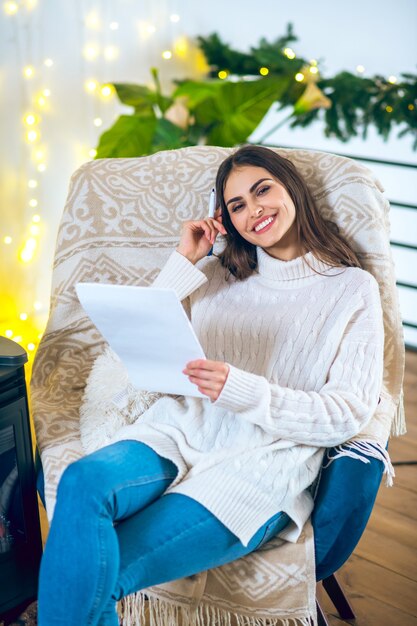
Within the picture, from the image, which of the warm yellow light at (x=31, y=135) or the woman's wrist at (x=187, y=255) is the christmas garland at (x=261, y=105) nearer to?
A: the warm yellow light at (x=31, y=135)

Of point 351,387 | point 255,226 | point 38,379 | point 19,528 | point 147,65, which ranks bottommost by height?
point 19,528

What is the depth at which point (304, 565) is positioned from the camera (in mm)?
1267

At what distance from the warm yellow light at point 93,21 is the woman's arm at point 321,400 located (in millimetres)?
1992

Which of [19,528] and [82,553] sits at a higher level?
[82,553]

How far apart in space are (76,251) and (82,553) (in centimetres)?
84

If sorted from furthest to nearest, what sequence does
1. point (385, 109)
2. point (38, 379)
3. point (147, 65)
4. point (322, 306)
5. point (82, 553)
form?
point (147, 65), point (385, 109), point (38, 379), point (322, 306), point (82, 553)

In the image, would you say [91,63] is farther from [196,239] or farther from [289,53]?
[196,239]

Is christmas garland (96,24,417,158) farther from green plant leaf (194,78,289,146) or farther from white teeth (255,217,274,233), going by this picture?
white teeth (255,217,274,233)

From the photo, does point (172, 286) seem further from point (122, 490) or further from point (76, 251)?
point (122, 490)

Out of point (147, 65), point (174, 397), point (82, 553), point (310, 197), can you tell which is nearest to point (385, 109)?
point (147, 65)

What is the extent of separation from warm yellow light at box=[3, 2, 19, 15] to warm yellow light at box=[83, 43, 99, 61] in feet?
1.21

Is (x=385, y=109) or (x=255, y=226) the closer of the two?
(x=255, y=226)

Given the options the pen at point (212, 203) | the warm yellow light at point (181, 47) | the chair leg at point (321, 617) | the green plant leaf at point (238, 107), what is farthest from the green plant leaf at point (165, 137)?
the chair leg at point (321, 617)

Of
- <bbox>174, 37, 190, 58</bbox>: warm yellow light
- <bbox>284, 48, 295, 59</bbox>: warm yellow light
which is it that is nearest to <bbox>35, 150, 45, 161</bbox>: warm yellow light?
<bbox>174, 37, 190, 58</bbox>: warm yellow light
